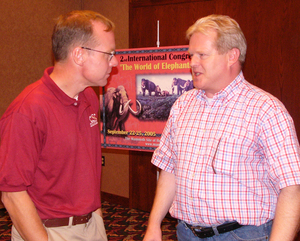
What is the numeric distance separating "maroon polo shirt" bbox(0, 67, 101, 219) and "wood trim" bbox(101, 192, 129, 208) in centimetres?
320

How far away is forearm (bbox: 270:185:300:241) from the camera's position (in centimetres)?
133

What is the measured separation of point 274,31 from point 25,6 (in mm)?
3459

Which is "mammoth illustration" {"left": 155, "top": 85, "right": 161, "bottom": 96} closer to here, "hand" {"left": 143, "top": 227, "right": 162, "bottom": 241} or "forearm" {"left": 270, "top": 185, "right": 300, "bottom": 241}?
"hand" {"left": 143, "top": 227, "right": 162, "bottom": 241}

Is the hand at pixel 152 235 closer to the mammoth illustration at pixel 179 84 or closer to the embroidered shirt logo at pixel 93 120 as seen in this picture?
the embroidered shirt logo at pixel 93 120

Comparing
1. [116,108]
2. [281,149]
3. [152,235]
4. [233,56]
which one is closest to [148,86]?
[116,108]

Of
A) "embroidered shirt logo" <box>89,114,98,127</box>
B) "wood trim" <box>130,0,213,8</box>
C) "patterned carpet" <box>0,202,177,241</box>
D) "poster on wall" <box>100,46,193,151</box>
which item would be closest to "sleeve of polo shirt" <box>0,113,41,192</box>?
"embroidered shirt logo" <box>89,114,98,127</box>

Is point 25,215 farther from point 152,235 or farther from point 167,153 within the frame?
point 167,153

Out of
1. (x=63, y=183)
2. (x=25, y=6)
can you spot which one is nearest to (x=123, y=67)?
(x=63, y=183)

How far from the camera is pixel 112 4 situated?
4781mm

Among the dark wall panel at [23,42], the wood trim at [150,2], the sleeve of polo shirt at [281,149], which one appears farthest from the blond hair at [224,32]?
the dark wall panel at [23,42]

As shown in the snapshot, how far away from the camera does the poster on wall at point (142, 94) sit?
2848 millimetres

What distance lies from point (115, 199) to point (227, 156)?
368cm

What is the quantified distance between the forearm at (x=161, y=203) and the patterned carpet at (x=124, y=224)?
1.99 meters

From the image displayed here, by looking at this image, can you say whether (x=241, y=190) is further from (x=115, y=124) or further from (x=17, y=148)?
(x=115, y=124)
